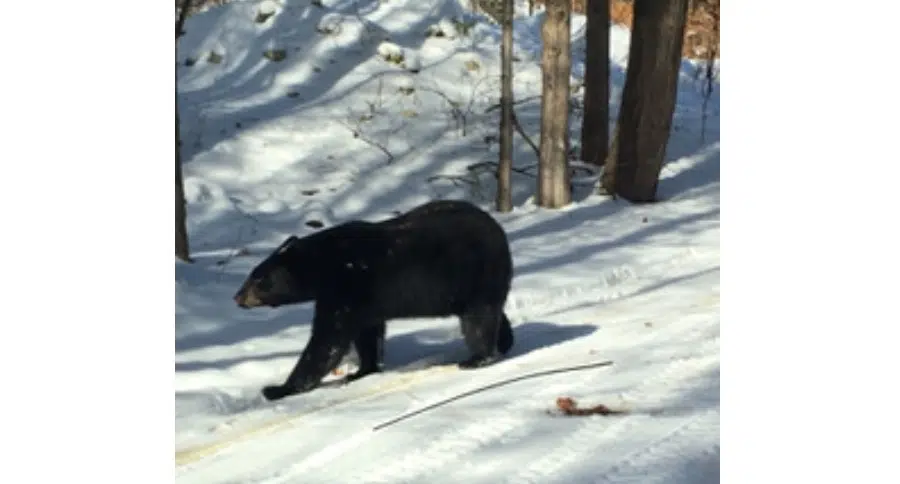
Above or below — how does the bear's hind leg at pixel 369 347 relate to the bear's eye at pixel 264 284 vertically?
below

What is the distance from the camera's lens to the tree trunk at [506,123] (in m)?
5.37

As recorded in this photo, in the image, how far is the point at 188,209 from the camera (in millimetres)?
5684

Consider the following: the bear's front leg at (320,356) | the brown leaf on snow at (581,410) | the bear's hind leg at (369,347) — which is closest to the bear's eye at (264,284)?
the bear's front leg at (320,356)

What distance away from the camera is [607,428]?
2.72 m

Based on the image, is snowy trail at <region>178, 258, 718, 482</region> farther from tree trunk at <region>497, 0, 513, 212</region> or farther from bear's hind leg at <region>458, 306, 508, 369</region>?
tree trunk at <region>497, 0, 513, 212</region>

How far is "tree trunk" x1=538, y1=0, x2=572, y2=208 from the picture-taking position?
5.57 m

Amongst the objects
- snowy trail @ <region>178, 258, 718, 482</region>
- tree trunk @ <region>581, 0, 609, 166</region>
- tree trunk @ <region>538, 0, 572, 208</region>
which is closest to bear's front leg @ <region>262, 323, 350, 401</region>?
snowy trail @ <region>178, 258, 718, 482</region>

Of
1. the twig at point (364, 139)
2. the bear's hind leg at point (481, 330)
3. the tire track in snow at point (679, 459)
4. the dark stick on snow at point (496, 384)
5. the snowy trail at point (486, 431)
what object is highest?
the tire track in snow at point (679, 459)

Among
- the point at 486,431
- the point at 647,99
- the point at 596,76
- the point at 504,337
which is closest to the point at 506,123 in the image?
the point at 647,99

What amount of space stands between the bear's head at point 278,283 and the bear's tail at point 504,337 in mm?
544

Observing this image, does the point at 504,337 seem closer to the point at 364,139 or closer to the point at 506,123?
the point at 506,123

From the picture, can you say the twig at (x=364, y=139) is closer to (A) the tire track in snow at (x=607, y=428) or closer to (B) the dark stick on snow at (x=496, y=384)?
(B) the dark stick on snow at (x=496, y=384)
